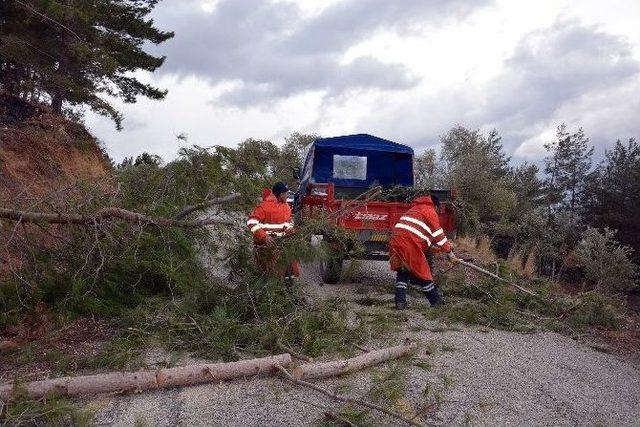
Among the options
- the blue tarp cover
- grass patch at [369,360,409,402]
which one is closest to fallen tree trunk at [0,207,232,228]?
grass patch at [369,360,409,402]

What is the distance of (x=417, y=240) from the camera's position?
7809mm

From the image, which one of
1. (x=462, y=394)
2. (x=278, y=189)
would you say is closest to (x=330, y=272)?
(x=278, y=189)

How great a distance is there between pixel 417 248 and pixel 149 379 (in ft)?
13.6

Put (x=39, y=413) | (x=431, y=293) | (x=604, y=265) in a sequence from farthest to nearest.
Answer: (x=604, y=265)
(x=431, y=293)
(x=39, y=413)

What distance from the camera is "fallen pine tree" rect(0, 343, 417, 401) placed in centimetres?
444

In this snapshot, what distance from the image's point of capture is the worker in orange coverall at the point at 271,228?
6.93 meters

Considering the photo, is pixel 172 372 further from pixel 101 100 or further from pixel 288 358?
pixel 101 100

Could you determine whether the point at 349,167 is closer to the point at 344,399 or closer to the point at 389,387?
the point at 389,387

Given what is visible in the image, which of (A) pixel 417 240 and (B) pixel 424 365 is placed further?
(A) pixel 417 240

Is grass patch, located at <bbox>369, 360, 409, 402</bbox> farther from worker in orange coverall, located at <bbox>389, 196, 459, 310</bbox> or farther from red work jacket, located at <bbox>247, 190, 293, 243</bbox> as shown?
worker in orange coverall, located at <bbox>389, 196, 459, 310</bbox>

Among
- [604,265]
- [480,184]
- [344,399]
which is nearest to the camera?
[344,399]

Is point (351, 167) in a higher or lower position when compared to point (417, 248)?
higher

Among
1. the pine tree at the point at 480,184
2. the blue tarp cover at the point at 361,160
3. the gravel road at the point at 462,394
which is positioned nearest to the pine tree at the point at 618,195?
the pine tree at the point at 480,184

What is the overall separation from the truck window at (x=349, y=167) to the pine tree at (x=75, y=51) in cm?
502
